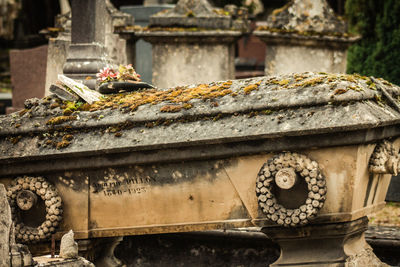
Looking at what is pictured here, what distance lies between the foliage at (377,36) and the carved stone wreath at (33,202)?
5356mm

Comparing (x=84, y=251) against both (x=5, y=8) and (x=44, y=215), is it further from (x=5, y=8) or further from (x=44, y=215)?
(x=5, y=8)

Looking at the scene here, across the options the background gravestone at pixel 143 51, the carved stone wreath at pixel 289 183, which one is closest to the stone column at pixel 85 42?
the carved stone wreath at pixel 289 183

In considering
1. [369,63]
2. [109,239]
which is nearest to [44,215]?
[109,239]

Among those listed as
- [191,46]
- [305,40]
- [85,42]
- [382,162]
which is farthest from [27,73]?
[382,162]

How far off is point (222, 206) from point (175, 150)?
46 cm

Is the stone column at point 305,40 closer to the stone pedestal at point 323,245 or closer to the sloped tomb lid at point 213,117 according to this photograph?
the sloped tomb lid at point 213,117

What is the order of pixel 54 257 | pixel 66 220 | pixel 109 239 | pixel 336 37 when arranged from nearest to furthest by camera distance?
1. pixel 54 257
2. pixel 66 220
3. pixel 109 239
4. pixel 336 37

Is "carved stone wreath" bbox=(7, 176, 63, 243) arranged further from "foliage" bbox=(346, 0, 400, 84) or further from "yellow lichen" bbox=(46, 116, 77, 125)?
"foliage" bbox=(346, 0, 400, 84)

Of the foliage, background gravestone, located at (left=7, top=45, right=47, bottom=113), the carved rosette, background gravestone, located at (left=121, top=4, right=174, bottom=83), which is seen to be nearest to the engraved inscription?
the carved rosette

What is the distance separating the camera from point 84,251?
4.78 meters

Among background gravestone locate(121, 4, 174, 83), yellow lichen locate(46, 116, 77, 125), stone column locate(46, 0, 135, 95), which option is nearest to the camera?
yellow lichen locate(46, 116, 77, 125)

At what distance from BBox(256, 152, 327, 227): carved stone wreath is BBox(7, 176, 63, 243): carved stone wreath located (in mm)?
1420

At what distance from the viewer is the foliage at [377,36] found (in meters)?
8.63

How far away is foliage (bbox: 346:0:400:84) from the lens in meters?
8.63
